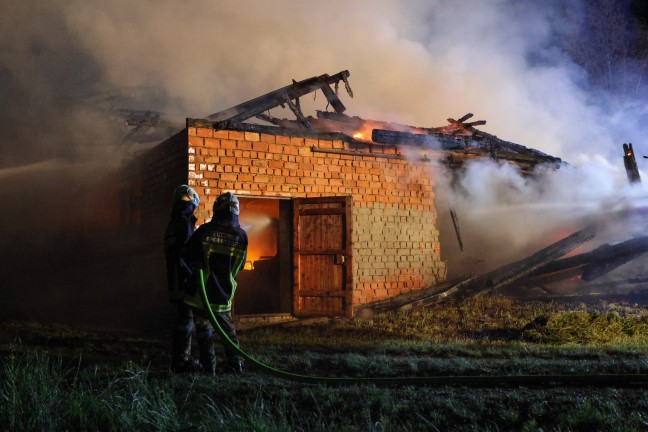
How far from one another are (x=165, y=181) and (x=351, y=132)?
4191 millimetres

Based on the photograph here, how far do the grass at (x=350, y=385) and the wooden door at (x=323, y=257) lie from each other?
1.45ft

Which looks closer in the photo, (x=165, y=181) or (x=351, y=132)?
(x=165, y=181)

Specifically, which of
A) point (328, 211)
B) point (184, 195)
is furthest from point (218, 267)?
point (328, 211)

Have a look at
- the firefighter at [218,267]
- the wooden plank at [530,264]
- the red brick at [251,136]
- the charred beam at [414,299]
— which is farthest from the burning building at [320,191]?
the firefighter at [218,267]

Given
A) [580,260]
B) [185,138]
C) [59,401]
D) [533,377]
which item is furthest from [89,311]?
[580,260]

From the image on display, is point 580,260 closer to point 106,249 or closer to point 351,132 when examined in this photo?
point 351,132

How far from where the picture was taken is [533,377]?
13.7 feet

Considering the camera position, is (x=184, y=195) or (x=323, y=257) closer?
(x=184, y=195)

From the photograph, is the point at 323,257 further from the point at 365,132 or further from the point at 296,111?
the point at 296,111

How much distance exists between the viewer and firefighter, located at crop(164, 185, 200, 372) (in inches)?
192

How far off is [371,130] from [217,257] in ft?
23.3

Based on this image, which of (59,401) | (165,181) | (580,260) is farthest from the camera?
(580,260)

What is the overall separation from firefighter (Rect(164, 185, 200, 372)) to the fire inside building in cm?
344

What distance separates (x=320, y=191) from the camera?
376 inches
